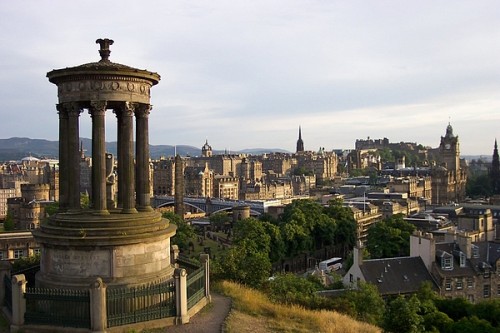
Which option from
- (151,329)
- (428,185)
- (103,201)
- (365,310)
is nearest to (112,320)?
(151,329)

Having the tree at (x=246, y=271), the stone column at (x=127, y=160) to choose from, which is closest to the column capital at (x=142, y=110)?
the stone column at (x=127, y=160)

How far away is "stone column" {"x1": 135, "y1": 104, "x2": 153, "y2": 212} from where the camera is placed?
753 inches

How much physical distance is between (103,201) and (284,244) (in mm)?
52496

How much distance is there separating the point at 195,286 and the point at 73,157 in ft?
19.4

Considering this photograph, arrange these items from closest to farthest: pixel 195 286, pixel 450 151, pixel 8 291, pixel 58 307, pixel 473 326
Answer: pixel 58 307 < pixel 8 291 < pixel 195 286 < pixel 473 326 < pixel 450 151

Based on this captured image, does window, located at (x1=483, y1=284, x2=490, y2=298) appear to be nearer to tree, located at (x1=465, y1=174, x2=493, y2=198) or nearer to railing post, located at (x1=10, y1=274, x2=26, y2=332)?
railing post, located at (x1=10, y1=274, x2=26, y2=332)

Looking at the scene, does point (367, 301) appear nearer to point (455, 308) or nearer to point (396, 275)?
point (455, 308)

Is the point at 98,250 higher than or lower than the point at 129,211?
lower

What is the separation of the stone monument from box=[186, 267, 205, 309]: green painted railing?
0.86 metres

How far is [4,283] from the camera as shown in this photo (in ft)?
59.9

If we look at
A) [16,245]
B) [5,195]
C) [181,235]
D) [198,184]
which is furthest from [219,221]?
[5,195]

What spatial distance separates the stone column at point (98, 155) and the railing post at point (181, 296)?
3.31m

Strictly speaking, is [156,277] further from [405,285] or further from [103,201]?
[405,285]

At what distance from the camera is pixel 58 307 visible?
15.6 metres
